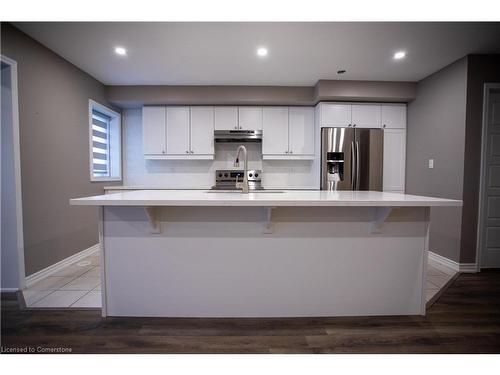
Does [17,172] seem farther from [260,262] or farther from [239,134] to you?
[239,134]

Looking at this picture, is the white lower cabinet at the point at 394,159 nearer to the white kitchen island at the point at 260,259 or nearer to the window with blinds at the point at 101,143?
the white kitchen island at the point at 260,259

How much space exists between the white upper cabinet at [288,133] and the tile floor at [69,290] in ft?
9.10

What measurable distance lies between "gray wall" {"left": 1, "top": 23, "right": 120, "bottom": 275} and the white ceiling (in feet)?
0.67

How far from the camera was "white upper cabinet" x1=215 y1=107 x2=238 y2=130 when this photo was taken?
3.77 meters

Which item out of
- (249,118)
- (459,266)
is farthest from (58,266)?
(459,266)

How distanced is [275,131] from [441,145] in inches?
86.9

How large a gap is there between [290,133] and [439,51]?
1980 millimetres

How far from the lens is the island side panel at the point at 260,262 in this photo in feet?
5.56

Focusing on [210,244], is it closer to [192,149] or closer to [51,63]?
[192,149]

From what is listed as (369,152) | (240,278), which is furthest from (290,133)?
(240,278)

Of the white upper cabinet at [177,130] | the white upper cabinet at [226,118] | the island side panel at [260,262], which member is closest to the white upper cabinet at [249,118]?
the white upper cabinet at [226,118]

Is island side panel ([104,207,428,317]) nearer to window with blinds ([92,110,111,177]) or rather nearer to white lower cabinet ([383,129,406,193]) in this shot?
white lower cabinet ([383,129,406,193])

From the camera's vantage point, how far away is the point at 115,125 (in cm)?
402

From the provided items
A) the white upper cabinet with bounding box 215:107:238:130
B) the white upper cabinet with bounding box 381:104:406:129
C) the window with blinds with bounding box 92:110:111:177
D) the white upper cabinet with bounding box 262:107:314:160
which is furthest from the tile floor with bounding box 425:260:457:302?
the window with blinds with bounding box 92:110:111:177
